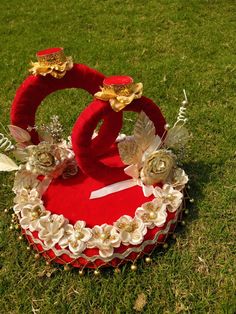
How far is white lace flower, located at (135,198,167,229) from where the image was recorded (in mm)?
2572

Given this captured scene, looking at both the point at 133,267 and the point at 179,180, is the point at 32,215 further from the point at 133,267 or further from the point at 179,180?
the point at 179,180

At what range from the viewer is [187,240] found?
273 centimetres

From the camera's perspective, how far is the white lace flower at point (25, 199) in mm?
2734

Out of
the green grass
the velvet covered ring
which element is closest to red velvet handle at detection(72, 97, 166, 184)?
the velvet covered ring

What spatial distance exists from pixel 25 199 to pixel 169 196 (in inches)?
37.7

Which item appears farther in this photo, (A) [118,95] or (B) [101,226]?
(B) [101,226]

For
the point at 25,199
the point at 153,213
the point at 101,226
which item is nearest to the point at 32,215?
the point at 25,199

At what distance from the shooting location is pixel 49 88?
2674mm

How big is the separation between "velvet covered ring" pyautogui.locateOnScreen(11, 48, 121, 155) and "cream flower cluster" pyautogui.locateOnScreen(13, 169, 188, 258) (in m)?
0.52

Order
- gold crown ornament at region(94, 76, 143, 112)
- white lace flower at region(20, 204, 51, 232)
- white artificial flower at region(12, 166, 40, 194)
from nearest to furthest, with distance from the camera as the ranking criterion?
gold crown ornament at region(94, 76, 143, 112) → white lace flower at region(20, 204, 51, 232) → white artificial flower at region(12, 166, 40, 194)

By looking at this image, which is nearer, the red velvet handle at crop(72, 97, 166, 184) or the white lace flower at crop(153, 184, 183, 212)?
the red velvet handle at crop(72, 97, 166, 184)

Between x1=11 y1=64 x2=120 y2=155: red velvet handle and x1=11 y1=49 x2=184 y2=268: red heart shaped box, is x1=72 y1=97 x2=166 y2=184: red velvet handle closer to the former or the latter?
x1=11 y1=49 x2=184 y2=268: red heart shaped box

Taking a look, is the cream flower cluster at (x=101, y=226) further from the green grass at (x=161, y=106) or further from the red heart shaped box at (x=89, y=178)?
the green grass at (x=161, y=106)

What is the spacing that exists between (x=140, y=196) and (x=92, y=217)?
0.35 meters
